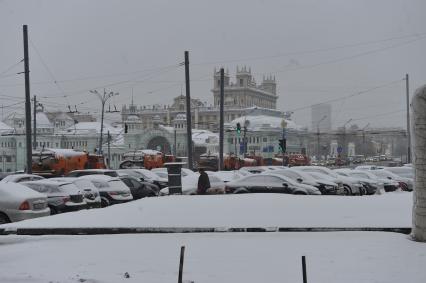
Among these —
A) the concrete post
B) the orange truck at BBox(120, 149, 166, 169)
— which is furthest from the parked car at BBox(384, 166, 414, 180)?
the concrete post

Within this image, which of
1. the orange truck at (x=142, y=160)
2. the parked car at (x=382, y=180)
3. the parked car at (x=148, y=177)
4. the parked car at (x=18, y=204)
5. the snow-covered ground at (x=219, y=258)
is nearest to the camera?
the snow-covered ground at (x=219, y=258)

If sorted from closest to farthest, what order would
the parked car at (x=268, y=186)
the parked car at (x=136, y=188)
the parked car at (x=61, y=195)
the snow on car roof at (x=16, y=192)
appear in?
the snow on car roof at (x=16, y=192) < the parked car at (x=61, y=195) < the parked car at (x=268, y=186) < the parked car at (x=136, y=188)

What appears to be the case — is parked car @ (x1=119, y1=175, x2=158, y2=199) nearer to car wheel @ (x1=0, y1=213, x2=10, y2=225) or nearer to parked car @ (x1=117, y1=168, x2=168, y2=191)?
parked car @ (x1=117, y1=168, x2=168, y2=191)

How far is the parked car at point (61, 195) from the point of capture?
19484mm

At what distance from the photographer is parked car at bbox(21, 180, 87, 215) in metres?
19.5

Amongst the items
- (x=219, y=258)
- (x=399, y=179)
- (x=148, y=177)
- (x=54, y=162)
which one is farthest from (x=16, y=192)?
(x=54, y=162)

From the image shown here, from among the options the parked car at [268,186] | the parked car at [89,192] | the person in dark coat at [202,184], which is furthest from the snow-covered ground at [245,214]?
the parked car at [268,186]

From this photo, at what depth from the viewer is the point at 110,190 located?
24.3 m

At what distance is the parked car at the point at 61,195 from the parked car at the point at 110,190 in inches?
137

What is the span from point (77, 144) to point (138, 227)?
115893 mm

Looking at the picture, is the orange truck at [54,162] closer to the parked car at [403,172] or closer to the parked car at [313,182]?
the parked car at [403,172]

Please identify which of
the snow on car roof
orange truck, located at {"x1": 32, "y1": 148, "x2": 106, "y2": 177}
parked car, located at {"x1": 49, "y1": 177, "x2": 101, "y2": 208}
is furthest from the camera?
orange truck, located at {"x1": 32, "y1": 148, "x2": 106, "y2": 177}

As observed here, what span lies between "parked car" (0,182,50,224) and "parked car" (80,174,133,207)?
21.5 feet

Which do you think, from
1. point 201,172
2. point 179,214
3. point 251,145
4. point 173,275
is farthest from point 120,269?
point 251,145
